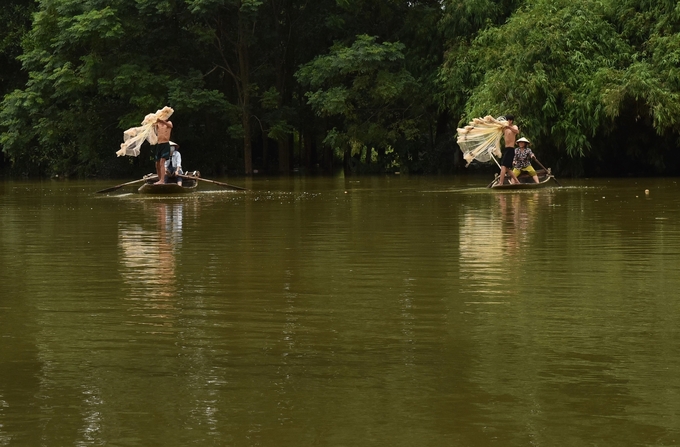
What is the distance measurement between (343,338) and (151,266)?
4821 mm

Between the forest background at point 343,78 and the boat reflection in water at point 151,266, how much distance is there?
19.7m

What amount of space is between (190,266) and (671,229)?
22.9 ft

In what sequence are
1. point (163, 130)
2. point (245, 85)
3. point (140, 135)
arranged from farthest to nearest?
point (245, 85), point (140, 135), point (163, 130)

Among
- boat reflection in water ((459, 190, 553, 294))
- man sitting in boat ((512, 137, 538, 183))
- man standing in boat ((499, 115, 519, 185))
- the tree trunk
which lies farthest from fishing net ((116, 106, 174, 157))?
the tree trunk

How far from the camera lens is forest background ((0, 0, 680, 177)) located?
37.8 m

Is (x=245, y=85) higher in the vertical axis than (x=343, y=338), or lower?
higher

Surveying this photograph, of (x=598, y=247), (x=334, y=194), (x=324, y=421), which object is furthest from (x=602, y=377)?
(x=334, y=194)

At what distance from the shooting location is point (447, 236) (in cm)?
1580

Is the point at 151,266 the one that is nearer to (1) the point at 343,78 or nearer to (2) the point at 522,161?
(2) the point at 522,161

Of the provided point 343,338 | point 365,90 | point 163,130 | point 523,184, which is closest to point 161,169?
point 163,130

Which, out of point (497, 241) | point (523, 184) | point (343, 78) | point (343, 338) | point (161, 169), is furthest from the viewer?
point (343, 78)

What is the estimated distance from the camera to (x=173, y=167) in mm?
30969

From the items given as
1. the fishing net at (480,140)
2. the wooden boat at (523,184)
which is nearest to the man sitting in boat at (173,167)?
the fishing net at (480,140)

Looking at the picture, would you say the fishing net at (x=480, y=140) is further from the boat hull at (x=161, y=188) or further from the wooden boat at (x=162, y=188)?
the boat hull at (x=161, y=188)
